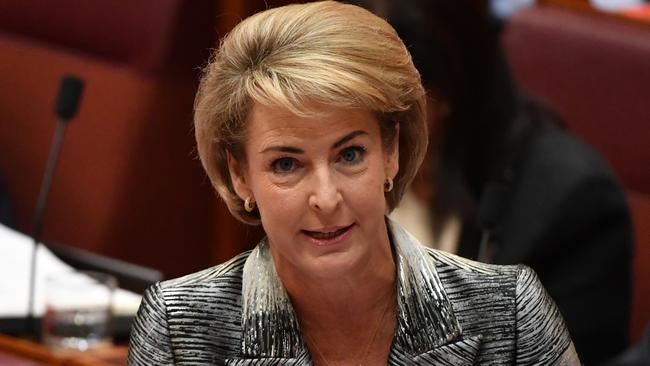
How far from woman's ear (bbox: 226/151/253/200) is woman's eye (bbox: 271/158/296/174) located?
77 millimetres

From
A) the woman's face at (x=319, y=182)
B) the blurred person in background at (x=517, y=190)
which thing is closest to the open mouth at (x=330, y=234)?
the woman's face at (x=319, y=182)

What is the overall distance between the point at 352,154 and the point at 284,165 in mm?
72

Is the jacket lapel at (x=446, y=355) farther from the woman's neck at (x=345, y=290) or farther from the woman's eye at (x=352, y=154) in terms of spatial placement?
the woman's eye at (x=352, y=154)

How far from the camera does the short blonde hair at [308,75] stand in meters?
1.38

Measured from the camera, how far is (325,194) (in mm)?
1391

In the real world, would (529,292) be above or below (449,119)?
below

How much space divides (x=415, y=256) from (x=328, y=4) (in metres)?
0.31

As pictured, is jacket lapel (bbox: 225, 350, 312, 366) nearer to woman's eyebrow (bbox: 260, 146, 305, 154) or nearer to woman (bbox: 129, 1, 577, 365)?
woman (bbox: 129, 1, 577, 365)

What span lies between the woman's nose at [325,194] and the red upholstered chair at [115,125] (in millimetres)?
2106

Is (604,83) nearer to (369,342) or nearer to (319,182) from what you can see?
(369,342)

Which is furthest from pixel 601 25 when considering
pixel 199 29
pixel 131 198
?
pixel 131 198

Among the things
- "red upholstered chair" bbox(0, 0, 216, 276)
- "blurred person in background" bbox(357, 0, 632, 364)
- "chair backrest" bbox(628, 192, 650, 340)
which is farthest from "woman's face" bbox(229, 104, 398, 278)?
"red upholstered chair" bbox(0, 0, 216, 276)

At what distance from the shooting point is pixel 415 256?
1564 millimetres

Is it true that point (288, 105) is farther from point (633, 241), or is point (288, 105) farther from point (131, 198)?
point (131, 198)
